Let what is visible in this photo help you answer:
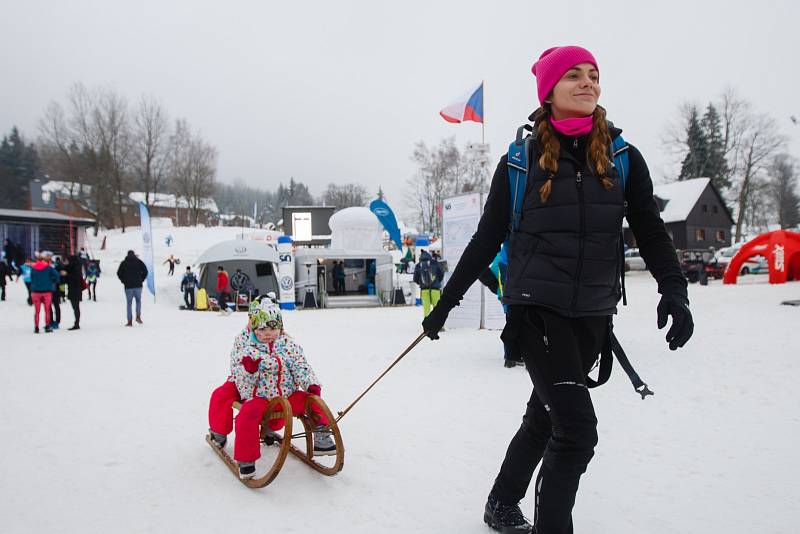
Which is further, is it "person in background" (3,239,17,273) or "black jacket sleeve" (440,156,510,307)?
"person in background" (3,239,17,273)

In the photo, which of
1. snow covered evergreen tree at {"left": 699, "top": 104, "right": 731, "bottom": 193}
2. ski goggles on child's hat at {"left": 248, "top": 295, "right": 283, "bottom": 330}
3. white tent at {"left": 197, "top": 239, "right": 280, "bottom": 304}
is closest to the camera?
ski goggles on child's hat at {"left": 248, "top": 295, "right": 283, "bottom": 330}

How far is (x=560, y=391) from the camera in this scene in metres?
2.15

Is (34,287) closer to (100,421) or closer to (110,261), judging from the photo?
(100,421)

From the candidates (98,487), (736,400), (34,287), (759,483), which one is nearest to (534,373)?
(759,483)

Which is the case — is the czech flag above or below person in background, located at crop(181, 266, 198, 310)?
above

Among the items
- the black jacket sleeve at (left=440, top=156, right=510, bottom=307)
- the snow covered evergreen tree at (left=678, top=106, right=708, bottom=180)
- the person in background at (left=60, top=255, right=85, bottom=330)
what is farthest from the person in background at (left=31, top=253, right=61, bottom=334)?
the snow covered evergreen tree at (left=678, top=106, right=708, bottom=180)

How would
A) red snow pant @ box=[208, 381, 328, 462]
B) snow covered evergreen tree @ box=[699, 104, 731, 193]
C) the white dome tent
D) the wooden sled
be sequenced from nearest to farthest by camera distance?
the wooden sled < red snow pant @ box=[208, 381, 328, 462] < the white dome tent < snow covered evergreen tree @ box=[699, 104, 731, 193]

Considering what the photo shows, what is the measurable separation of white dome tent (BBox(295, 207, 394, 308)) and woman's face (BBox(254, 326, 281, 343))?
1801 centimetres

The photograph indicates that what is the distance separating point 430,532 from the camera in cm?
276

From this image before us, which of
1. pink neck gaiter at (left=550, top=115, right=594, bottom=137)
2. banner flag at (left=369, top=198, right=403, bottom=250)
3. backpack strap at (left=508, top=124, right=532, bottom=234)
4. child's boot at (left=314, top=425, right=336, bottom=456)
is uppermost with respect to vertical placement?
banner flag at (left=369, top=198, right=403, bottom=250)

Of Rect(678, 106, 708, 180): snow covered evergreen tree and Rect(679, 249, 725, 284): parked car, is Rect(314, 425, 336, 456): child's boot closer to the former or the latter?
Rect(679, 249, 725, 284): parked car

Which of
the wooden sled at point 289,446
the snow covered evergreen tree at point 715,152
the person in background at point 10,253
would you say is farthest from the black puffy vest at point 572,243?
the snow covered evergreen tree at point 715,152

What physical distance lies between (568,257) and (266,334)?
2.35 meters

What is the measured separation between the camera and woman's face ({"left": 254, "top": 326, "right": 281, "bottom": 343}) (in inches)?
149
